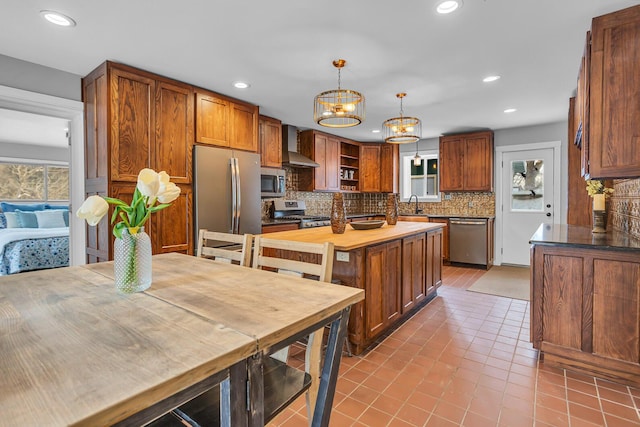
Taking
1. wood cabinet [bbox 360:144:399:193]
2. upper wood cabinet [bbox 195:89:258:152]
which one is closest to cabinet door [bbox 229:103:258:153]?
upper wood cabinet [bbox 195:89:258:152]

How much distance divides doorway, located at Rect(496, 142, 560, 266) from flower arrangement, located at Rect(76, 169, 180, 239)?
5.87 metres

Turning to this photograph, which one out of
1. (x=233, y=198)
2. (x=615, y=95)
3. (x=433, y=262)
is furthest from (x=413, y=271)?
(x=233, y=198)

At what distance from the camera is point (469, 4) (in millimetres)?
2018

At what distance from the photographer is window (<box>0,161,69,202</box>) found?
6.37m

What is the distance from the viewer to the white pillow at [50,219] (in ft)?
19.0

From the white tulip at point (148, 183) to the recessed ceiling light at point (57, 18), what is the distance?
6.22 ft

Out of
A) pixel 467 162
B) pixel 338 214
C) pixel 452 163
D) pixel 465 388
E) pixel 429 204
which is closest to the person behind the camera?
pixel 465 388

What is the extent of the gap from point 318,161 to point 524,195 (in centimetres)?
356

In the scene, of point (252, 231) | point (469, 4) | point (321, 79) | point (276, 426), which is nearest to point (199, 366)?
point (276, 426)

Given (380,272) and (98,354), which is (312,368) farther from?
(380,272)

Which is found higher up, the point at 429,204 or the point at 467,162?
the point at 467,162

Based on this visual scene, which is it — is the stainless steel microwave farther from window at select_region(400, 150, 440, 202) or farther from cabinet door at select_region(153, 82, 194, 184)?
window at select_region(400, 150, 440, 202)

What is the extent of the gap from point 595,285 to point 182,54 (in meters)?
3.46

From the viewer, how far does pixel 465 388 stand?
1.93 metres
